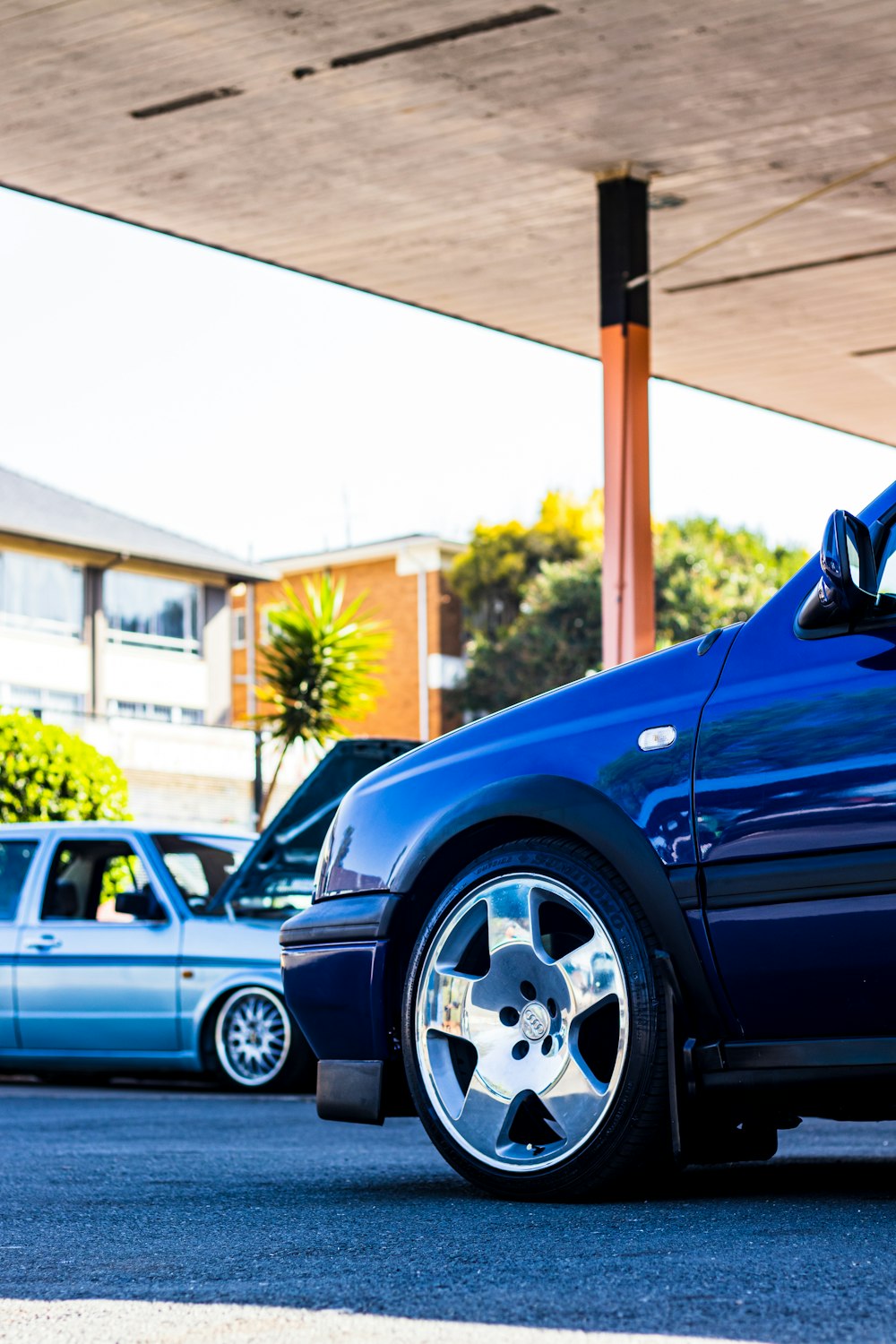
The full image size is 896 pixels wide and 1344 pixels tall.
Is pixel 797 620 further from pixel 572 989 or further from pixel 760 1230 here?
pixel 760 1230

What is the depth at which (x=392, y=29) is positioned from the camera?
12.2 m

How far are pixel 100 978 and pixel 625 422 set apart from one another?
6.51 m

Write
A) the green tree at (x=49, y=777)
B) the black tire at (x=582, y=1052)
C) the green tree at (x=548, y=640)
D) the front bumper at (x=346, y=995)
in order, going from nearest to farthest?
the black tire at (x=582, y=1052) → the front bumper at (x=346, y=995) → the green tree at (x=49, y=777) → the green tree at (x=548, y=640)

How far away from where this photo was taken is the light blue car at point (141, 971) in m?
11.0

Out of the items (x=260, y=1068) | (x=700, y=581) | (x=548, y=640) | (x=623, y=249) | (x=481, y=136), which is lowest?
(x=260, y=1068)

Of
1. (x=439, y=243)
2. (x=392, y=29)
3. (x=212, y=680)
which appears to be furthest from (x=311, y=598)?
(x=212, y=680)

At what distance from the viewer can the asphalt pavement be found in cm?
299

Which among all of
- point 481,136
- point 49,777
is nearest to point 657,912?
point 481,136

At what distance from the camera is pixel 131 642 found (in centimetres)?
4531

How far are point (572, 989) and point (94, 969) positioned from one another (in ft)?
23.8

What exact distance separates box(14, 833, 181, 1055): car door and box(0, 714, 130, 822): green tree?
9.08m

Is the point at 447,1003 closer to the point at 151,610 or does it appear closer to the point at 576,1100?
the point at 576,1100

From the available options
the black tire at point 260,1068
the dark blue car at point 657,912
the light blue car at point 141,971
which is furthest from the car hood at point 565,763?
the light blue car at point 141,971

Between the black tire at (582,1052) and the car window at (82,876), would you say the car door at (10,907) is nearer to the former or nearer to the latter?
the car window at (82,876)
